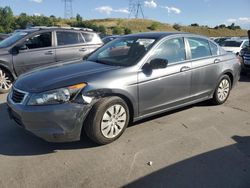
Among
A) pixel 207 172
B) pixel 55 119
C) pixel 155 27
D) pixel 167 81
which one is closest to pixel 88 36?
pixel 167 81

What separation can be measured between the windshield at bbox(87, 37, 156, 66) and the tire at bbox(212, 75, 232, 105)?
6.65 feet

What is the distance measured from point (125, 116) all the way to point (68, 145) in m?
0.94

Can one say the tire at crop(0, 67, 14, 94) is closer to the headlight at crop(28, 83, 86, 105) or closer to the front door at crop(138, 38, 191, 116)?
the headlight at crop(28, 83, 86, 105)

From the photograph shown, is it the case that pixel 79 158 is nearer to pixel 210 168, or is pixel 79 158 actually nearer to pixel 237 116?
pixel 210 168

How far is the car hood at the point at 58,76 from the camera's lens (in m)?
4.20

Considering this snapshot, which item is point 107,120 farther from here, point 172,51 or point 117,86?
point 172,51

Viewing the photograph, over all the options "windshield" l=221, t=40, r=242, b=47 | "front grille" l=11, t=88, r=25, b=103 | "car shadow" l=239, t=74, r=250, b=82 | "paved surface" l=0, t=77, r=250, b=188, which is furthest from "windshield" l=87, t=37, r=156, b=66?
"windshield" l=221, t=40, r=242, b=47

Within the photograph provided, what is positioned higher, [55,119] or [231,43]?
[55,119]

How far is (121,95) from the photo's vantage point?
455 cm

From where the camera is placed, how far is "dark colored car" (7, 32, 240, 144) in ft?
13.4

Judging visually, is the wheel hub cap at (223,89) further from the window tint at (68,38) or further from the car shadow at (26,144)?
the window tint at (68,38)

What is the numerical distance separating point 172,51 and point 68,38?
4.48m

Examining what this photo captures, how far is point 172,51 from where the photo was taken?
5.43 metres

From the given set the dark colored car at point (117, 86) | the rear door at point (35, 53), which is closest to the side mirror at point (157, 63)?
the dark colored car at point (117, 86)
